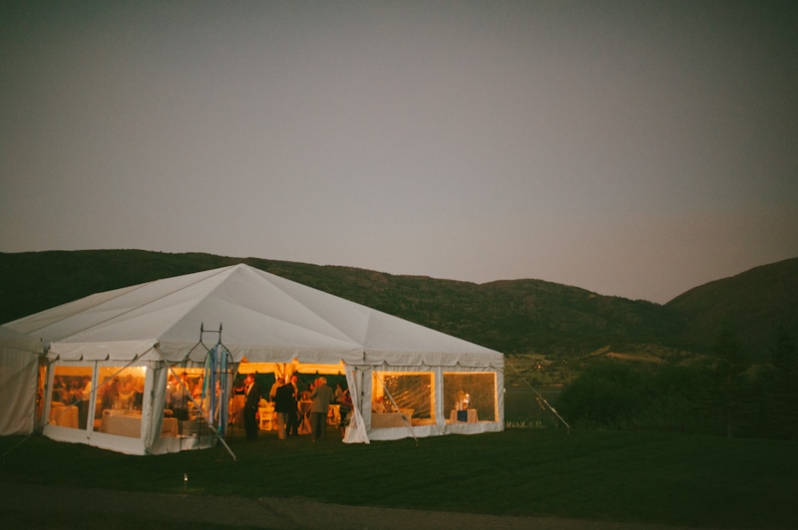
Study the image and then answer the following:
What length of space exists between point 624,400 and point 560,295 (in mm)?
47452

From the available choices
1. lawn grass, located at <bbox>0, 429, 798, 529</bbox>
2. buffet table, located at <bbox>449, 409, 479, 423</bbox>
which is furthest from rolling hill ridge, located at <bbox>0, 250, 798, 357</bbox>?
lawn grass, located at <bbox>0, 429, 798, 529</bbox>

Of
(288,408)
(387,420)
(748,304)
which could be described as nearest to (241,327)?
(288,408)

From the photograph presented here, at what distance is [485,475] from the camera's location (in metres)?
8.72

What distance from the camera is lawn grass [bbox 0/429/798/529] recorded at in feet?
22.2

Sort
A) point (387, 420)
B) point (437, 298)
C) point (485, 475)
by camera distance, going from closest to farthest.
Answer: point (485, 475) → point (387, 420) → point (437, 298)

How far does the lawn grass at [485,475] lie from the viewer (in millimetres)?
6773

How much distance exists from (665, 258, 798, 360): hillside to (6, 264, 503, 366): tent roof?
4876 centimetres

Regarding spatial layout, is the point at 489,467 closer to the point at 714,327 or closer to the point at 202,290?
the point at 202,290

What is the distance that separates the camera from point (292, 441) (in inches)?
512

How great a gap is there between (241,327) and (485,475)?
18.9 ft

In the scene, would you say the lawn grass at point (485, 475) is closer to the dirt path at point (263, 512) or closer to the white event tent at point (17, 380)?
the dirt path at point (263, 512)

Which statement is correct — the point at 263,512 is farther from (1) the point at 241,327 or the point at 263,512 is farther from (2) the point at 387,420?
(2) the point at 387,420

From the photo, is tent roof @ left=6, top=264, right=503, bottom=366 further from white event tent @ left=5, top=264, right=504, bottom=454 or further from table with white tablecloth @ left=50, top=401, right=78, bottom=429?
table with white tablecloth @ left=50, top=401, right=78, bottom=429

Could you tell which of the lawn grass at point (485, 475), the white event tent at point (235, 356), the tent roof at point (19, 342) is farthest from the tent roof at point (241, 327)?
the lawn grass at point (485, 475)
